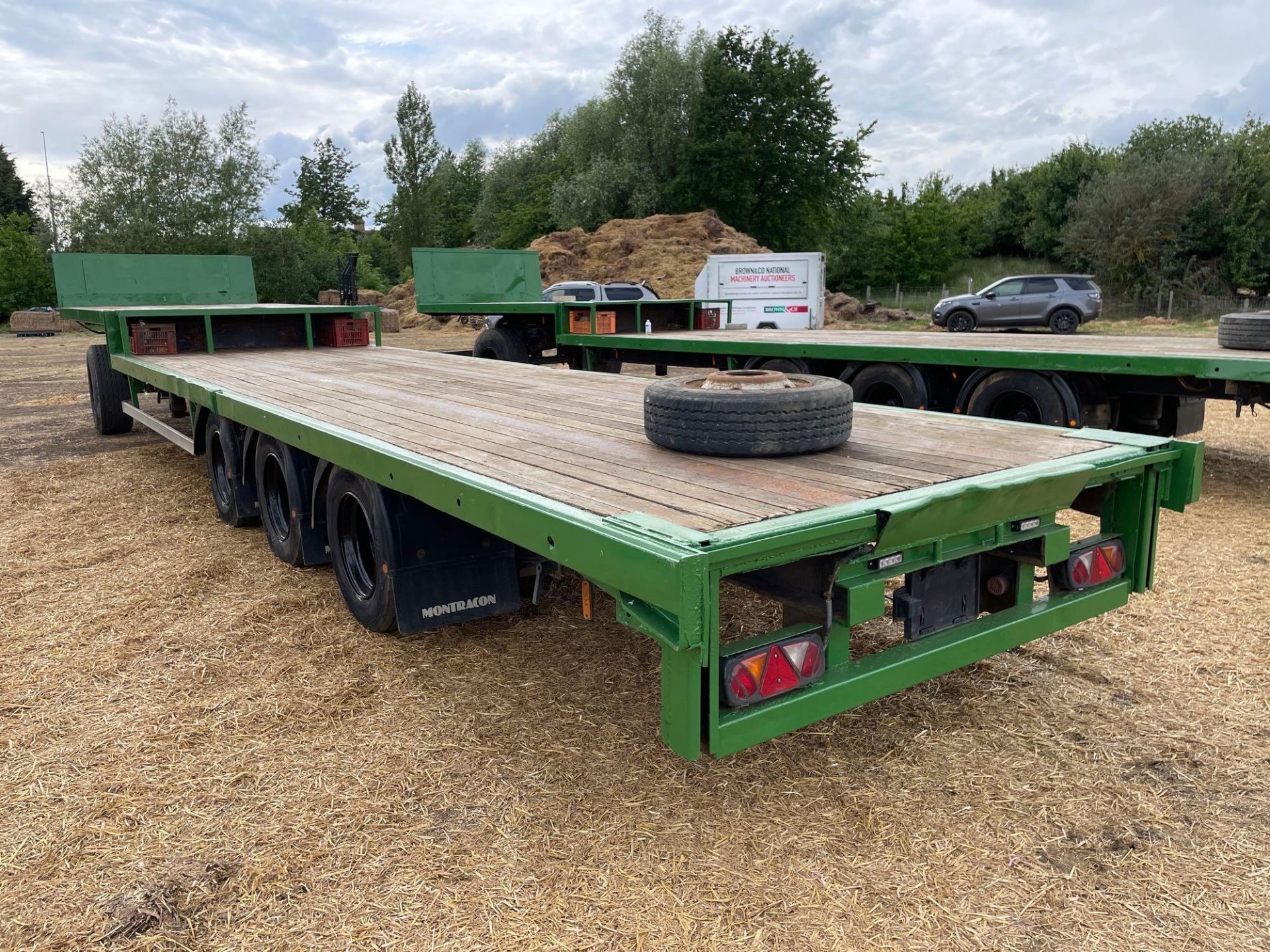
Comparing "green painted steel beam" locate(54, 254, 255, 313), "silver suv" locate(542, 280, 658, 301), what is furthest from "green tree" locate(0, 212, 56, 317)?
"green painted steel beam" locate(54, 254, 255, 313)

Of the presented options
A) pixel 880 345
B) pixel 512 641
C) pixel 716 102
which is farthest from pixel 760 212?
pixel 512 641

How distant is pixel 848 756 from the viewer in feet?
10.7

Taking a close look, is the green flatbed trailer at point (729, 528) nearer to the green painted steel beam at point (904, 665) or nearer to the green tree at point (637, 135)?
the green painted steel beam at point (904, 665)

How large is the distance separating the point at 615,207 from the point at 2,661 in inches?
1502

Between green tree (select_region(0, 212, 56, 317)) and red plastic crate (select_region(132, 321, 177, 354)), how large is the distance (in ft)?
120

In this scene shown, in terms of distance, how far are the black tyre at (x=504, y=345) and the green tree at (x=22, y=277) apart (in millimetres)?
33926

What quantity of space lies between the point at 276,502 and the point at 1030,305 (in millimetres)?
21616

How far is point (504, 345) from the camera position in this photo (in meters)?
13.1

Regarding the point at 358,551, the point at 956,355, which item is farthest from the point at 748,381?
the point at 956,355

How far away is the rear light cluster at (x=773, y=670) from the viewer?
240 cm

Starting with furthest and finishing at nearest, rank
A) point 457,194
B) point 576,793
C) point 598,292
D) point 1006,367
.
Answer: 1. point 457,194
2. point 598,292
3. point 1006,367
4. point 576,793

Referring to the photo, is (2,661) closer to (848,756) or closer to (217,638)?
(217,638)

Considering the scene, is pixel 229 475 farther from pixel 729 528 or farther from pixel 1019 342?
pixel 1019 342

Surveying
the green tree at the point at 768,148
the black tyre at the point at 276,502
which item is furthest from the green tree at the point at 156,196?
the black tyre at the point at 276,502
